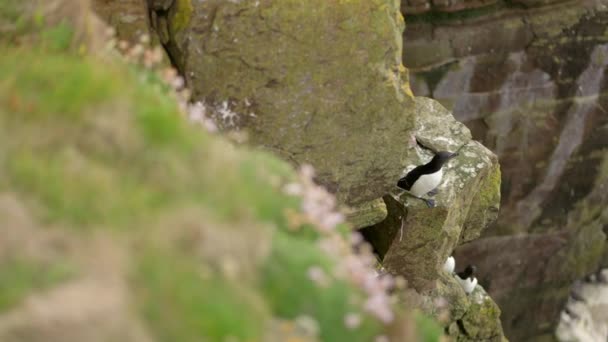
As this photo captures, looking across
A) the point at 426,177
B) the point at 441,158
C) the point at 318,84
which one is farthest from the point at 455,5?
the point at 318,84

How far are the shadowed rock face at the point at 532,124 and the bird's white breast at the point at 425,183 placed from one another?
22.0ft

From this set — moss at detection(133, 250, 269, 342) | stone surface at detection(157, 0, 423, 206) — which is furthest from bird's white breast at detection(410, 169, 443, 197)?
moss at detection(133, 250, 269, 342)

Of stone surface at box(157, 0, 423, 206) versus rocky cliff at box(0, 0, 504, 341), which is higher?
stone surface at box(157, 0, 423, 206)

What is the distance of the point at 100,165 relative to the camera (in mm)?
4195

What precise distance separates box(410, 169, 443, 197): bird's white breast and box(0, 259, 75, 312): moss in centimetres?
775

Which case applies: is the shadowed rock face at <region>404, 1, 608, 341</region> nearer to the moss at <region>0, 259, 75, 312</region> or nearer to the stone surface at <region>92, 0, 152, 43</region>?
the stone surface at <region>92, 0, 152, 43</region>

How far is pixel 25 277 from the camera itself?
A: 11.5ft

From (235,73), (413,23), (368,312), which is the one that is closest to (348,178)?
(235,73)

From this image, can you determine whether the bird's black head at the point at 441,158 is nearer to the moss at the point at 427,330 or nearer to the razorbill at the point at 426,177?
the razorbill at the point at 426,177

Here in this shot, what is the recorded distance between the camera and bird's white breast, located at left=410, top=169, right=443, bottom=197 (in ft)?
35.7

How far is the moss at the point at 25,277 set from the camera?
135 inches

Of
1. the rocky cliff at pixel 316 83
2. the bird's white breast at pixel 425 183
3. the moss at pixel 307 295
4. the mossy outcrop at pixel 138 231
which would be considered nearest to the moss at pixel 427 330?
the mossy outcrop at pixel 138 231

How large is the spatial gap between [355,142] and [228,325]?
20.3 feet

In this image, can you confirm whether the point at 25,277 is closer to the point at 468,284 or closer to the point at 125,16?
the point at 125,16
